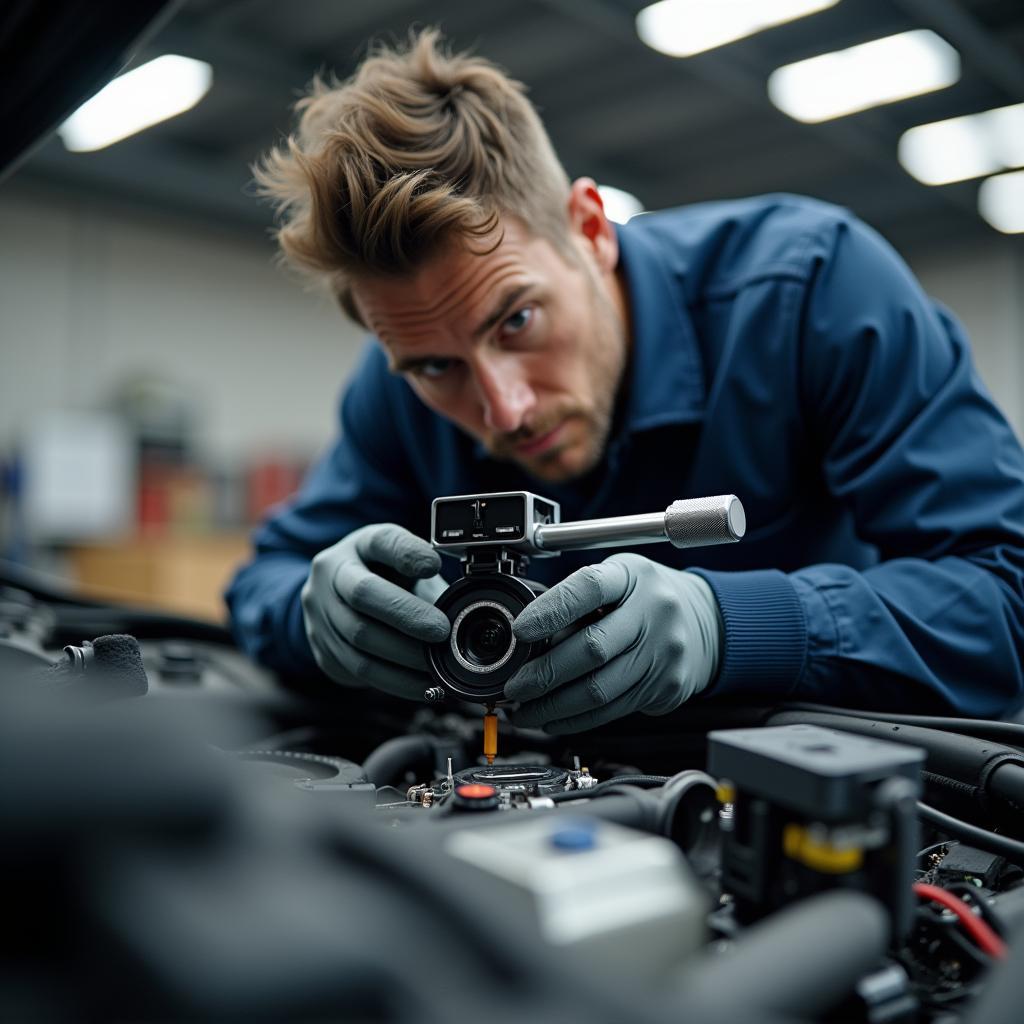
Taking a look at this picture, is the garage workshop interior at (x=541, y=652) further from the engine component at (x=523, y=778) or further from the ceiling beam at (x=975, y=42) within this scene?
the ceiling beam at (x=975, y=42)

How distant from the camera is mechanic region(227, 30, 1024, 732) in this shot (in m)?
0.88

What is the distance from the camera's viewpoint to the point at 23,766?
0.81ft

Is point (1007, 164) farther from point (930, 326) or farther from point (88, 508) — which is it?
point (88, 508)

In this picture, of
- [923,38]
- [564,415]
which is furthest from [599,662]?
[923,38]

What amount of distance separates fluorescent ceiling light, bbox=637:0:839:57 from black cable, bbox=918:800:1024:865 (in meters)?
3.33

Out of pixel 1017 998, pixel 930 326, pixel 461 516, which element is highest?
pixel 930 326

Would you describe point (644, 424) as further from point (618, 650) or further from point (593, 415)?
point (618, 650)

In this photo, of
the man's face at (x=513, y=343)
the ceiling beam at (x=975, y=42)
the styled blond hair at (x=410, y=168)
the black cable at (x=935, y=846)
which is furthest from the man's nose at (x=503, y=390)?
the ceiling beam at (x=975, y=42)

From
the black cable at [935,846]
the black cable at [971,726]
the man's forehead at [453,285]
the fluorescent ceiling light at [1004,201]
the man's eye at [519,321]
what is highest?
the fluorescent ceiling light at [1004,201]

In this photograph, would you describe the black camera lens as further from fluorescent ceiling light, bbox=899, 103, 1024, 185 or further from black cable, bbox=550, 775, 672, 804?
fluorescent ceiling light, bbox=899, 103, 1024, 185

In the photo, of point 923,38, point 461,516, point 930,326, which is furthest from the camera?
point 923,38

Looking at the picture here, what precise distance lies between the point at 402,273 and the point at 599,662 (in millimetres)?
510

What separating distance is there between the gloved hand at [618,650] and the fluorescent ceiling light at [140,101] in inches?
140

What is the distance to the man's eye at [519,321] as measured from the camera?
43.5 inches
